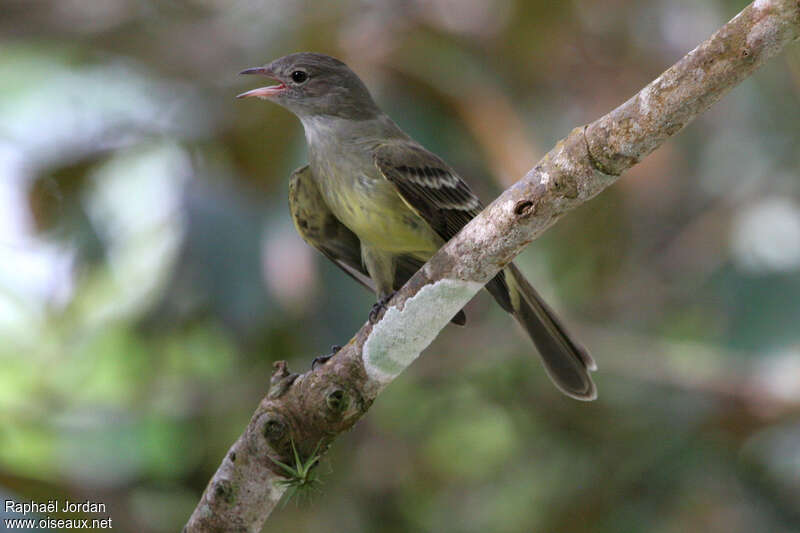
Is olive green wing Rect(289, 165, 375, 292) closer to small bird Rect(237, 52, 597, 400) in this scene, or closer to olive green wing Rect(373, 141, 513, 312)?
small bird Rect(237, 52, 597, 400)

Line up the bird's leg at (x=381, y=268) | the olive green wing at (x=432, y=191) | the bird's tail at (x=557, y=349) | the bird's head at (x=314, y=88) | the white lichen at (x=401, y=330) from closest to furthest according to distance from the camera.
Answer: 1. the white lichen at (x=401, y=330)
2. the olive green wing at (x=432, y=191)
3. the bird's tail at (x=557, y=349)
4. the bird's leg at (x=381, y=268)
5. the bird's head at (x=314, y=88)

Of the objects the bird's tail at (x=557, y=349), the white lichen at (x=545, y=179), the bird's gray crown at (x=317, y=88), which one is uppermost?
the bird's gray crown at (x=317, y=88)

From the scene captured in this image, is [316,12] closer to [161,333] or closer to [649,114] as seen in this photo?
[161,333]

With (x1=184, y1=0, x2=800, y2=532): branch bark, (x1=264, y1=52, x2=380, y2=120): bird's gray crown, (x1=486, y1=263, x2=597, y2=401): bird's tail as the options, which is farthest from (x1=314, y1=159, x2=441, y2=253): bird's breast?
(x1=184, y1=0, x2=800, y2=532): branch bark

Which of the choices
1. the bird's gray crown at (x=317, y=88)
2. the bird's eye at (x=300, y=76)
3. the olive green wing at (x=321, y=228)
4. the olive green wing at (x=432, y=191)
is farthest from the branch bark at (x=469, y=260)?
the bird's eye at (x=300, y=76)

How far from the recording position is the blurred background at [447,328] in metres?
5.18

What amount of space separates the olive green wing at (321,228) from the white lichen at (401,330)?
1554 millimetres

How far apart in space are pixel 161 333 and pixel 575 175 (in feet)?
11.8

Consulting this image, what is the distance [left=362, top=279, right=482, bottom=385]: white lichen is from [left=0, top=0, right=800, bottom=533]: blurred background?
6.13 ft

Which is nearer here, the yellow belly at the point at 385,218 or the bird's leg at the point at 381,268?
the yellow belly at the point at 385,218

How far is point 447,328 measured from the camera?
19.9ft

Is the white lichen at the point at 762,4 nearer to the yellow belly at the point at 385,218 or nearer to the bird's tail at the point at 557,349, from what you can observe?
the yellow belly at the point at 385,218

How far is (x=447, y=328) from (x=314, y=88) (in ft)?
6.56

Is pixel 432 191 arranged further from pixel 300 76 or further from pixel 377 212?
pixel 300 76
